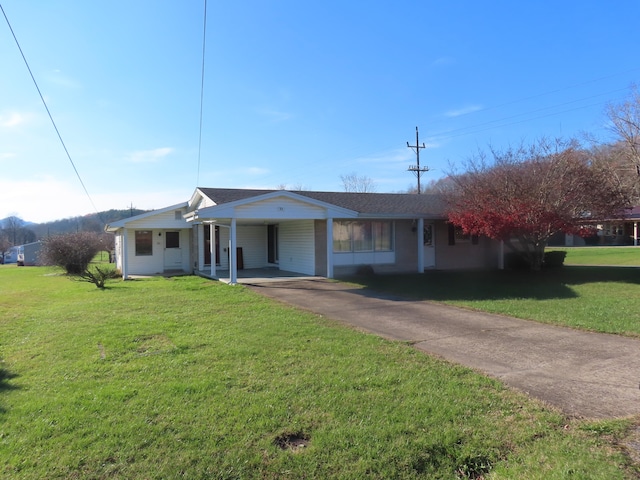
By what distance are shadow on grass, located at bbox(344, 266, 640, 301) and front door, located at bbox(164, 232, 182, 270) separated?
992cm

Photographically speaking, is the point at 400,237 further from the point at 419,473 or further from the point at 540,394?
the point at 419,473

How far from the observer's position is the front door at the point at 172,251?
21.3 metres

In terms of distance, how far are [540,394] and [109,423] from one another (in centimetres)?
397

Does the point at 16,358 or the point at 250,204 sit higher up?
the point at 250,204

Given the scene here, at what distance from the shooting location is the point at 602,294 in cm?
1138

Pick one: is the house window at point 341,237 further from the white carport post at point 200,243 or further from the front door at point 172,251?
the front door at point 172,251

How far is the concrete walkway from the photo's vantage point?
4312 mm

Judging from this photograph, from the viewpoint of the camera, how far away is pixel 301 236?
17.8 m

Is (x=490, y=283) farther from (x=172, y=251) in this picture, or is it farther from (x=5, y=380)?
(x=172, y=251)

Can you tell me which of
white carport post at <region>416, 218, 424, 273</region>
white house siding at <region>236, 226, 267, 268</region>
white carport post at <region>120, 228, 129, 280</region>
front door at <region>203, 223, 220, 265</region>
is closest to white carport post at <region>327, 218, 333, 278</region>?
white carport post at <region>416, 218, 424, 273</region>

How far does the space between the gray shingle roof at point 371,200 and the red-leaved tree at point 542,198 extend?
2.97 metres

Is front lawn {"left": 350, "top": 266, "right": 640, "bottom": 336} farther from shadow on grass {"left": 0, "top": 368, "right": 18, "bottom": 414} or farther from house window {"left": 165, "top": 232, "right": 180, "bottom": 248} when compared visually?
house window {"left": 165, "top": 232, "right": 180, "bottom": 248}

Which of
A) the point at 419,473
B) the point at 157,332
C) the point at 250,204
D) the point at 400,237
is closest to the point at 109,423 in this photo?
the point at 419,473

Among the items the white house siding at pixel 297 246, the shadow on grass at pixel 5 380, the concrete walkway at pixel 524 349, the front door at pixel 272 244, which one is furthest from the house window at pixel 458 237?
the shadow on grass at pixel 5 380
